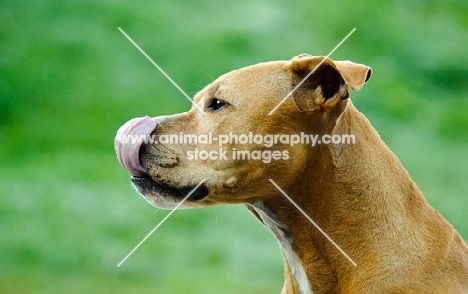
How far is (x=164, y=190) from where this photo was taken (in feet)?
17.9

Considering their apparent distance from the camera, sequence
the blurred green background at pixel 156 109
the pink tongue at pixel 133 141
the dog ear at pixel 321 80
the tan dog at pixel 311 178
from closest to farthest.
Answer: the dog ear at pixel 321 80 → the tan dog at pixel 311 178 → the pink tongue at pixel 133 141 → the blurred green background at pixel 156 109

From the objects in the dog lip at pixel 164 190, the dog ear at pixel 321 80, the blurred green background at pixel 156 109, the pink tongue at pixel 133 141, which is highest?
the dog ear at pixel 321 80

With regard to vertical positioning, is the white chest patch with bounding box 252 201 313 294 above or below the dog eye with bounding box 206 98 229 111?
below

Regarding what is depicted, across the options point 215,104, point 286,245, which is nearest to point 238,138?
point 215,104

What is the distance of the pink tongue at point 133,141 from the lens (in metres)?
5.41

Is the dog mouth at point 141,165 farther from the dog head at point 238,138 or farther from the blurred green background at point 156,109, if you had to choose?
the blurred green background at point 156,109


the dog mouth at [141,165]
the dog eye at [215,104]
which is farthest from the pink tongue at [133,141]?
the dog eye at [215,104]

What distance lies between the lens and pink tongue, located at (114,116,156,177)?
5406mm

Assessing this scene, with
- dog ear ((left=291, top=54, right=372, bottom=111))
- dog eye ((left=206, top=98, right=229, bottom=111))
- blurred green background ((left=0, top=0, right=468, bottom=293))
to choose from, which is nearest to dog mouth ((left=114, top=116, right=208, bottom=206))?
dog eye ((left=206, top=98, right=229, bottom=111))

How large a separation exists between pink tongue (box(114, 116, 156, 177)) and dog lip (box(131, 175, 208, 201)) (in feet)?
0.13

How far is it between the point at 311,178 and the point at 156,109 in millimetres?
8371

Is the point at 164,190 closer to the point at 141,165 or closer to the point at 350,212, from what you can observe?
the point at 141,165

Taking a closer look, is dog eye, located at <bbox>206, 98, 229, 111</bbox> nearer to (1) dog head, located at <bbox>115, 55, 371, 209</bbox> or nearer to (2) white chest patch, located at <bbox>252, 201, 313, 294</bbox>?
(1) dog head, located at <bbox>115, 55, 371, 209</bbox>

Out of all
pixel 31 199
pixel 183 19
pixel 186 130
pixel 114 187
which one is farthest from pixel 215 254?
pixel 186 130
